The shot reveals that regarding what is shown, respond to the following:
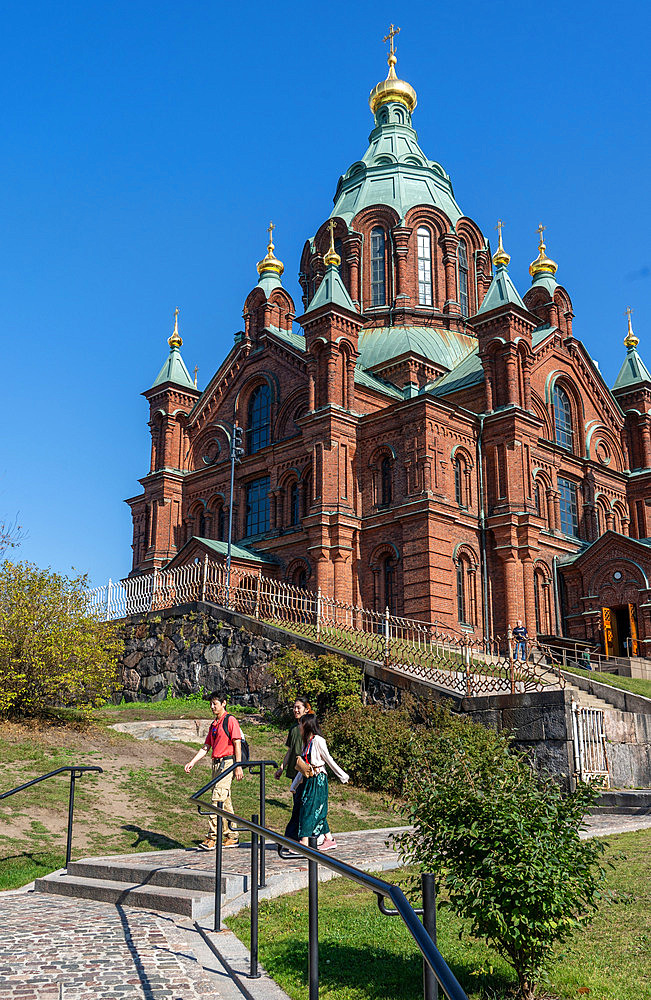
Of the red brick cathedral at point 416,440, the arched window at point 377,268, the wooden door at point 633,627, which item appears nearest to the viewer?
the wooden door at point 633,627

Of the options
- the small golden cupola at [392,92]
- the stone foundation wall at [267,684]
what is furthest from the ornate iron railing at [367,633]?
the small golden cupola at [392,92]

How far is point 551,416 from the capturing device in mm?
36250

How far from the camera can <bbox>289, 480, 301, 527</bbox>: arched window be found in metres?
34.5

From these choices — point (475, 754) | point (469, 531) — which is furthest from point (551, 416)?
point (475, 754)

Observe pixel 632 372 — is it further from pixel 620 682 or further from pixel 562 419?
pixel 620 682

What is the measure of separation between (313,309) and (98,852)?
25016mm

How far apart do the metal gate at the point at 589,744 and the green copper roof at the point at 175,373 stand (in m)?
28.3

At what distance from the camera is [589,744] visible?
17.1 metres

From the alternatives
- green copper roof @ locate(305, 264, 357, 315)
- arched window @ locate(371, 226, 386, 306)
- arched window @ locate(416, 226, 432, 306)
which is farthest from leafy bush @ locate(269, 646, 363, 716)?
arched window @ locate(416, 226, 432, 306)

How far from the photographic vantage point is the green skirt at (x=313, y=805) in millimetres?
9805

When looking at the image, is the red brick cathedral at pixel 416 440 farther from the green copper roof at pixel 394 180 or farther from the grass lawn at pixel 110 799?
the grass lawn at pixel 110 799

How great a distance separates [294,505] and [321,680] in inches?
604

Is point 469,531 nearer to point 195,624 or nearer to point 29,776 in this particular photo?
point 195,624

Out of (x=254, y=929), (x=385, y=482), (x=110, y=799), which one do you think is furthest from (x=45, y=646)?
(x=385, y=482)
